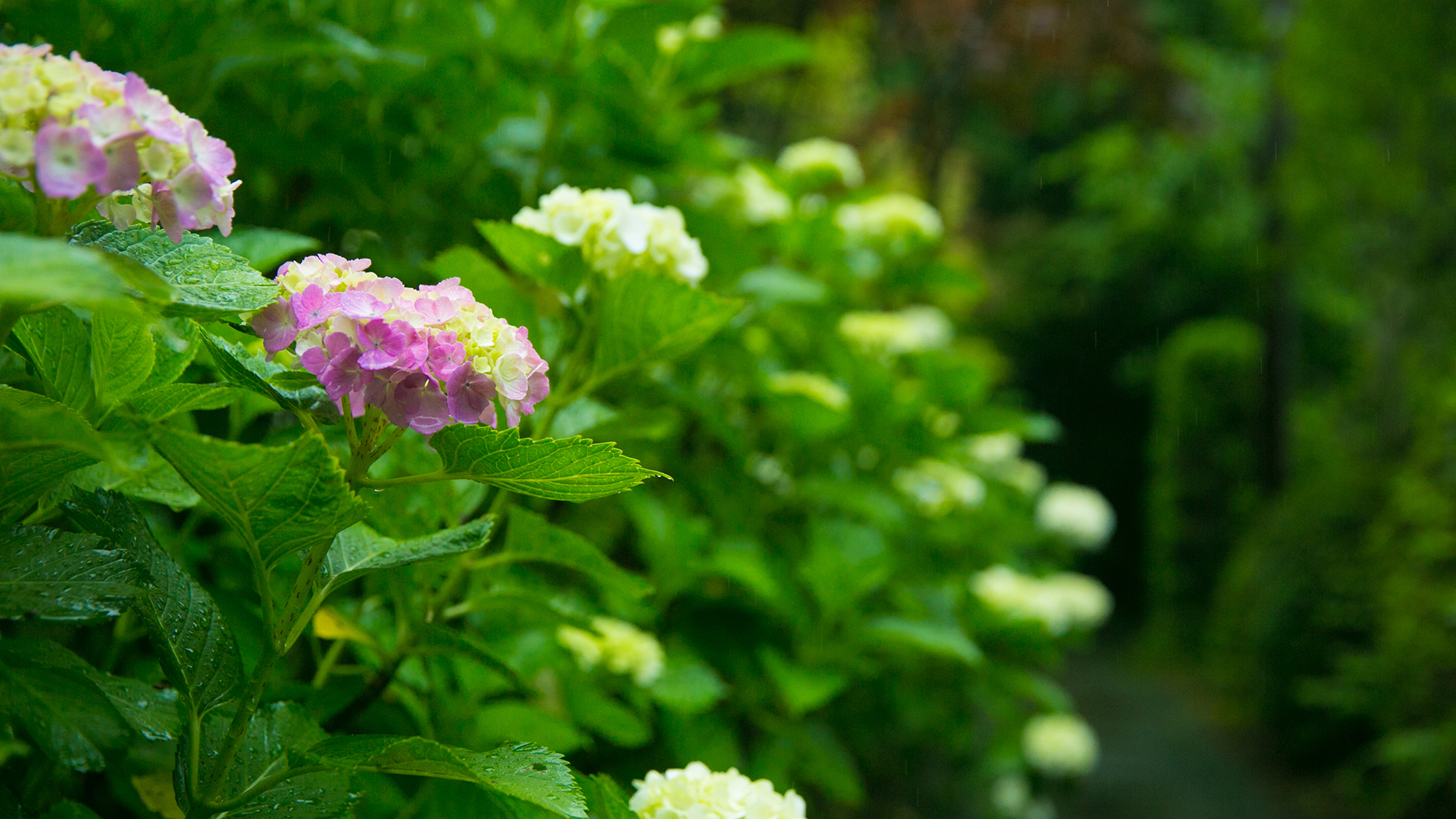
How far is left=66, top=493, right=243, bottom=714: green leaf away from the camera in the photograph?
586 millimetres

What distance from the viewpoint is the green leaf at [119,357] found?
1.93ft

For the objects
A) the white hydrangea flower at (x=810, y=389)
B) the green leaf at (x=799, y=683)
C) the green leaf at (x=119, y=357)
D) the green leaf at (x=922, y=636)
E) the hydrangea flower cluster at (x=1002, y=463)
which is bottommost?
the green leaf at (x=119, y=357)

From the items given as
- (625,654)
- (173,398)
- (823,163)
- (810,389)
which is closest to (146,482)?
(173,398)

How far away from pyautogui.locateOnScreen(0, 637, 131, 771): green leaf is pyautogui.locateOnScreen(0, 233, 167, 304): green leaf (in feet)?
0.95

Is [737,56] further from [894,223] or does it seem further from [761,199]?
[894,223]

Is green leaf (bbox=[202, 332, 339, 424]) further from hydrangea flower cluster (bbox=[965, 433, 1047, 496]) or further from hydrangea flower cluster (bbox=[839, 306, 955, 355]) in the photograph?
hydrangea flower cluster (bbox=[965, 433, 1047, 496])

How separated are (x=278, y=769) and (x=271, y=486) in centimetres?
20

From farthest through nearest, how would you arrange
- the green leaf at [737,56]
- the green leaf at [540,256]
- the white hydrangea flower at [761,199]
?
the white hydrangea flower at [761,199], the green leaf at [737,56], the green leaf at [540,256]

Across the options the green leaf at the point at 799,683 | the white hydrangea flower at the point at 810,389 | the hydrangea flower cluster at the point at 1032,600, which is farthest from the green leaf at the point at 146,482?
the hydrangea flower cluster at the point at 1032,600

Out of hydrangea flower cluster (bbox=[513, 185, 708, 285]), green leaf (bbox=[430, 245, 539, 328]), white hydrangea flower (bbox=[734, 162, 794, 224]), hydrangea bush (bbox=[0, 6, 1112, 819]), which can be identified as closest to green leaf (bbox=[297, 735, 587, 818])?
hydrangea bush (bbox=[0, 6, 1112, 819])

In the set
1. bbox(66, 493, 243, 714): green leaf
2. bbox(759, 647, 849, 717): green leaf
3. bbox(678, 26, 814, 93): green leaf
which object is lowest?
bbox(66, 493, 243, 714): green leaf

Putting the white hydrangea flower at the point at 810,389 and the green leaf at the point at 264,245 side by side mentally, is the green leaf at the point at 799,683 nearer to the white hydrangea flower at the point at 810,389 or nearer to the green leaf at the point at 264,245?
the white hydrangea flower at the point at 810,389

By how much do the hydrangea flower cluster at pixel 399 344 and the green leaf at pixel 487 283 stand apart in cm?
30

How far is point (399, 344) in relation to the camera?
0.56m
